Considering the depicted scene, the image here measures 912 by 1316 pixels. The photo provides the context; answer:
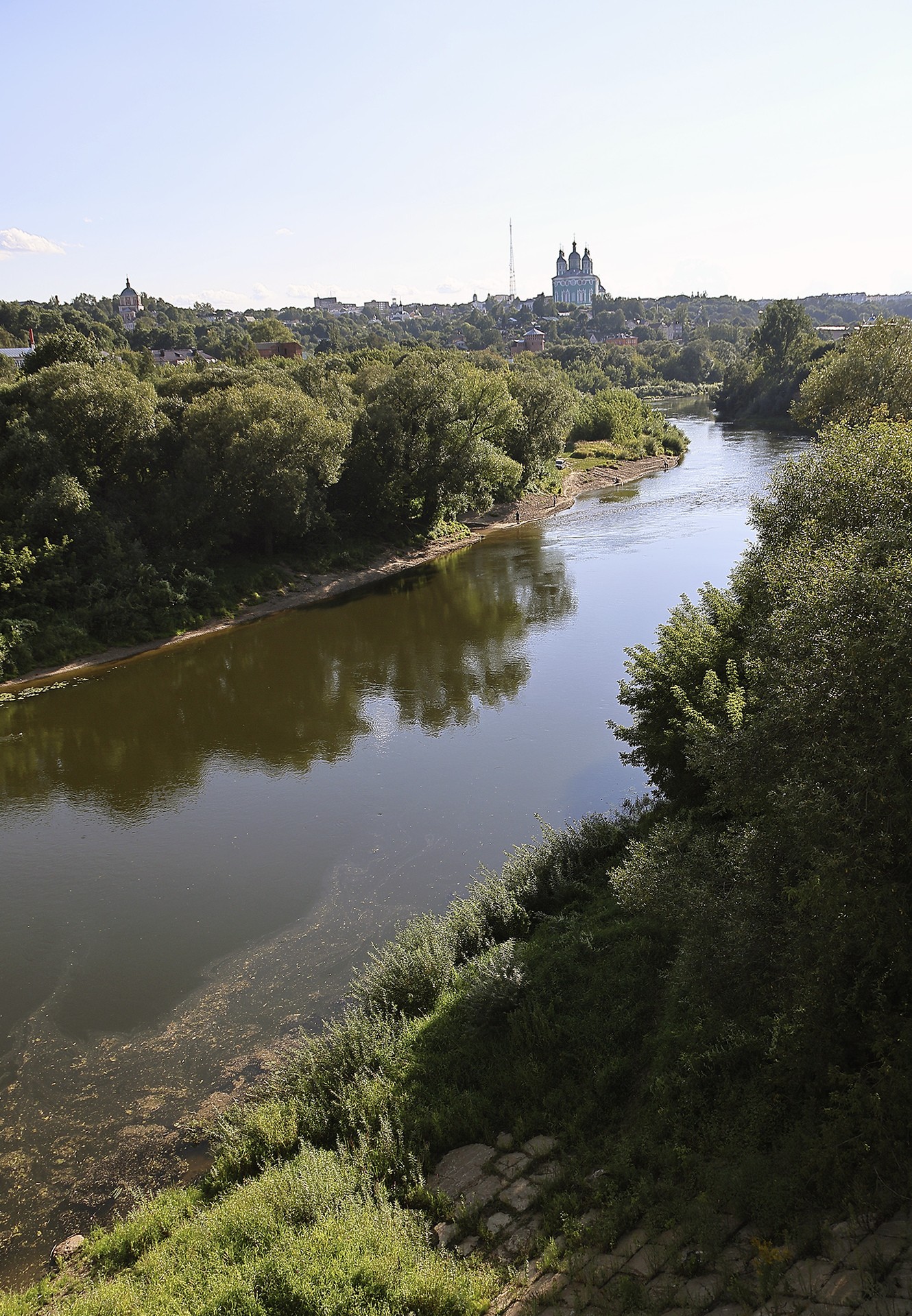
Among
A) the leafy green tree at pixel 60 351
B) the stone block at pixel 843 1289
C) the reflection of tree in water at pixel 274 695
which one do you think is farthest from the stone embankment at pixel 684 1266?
the leafy green tree at pixel 60 351

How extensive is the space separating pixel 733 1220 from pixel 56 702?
22.0 m

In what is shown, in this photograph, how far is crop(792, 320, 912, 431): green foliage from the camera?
3441cm

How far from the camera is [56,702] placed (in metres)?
23.8

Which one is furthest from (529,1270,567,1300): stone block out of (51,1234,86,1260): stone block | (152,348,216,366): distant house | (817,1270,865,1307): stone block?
(152,348,216,366): distant house

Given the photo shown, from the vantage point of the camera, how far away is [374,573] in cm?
3672

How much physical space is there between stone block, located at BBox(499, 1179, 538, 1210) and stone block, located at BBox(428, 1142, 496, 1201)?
346 mm

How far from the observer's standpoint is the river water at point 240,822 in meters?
10.2

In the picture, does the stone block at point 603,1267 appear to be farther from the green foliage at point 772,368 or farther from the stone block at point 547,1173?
the green foliage at point 772,368

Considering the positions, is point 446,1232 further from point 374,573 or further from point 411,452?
point 411,452

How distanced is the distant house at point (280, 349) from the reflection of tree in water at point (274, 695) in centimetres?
6274

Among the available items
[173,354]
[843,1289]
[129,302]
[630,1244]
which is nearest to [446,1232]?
[630,1244]

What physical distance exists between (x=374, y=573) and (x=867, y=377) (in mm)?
22925

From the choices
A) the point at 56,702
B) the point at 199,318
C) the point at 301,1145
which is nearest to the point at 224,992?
the point at 301,1145

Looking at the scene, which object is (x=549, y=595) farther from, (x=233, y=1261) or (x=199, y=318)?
(x=199, y=318)
